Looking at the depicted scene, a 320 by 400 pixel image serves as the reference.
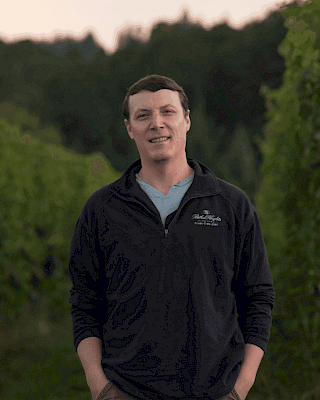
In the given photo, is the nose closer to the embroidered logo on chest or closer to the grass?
the embroidered logo on chest

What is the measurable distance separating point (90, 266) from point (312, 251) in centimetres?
366

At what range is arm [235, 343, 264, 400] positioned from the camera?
225 cm

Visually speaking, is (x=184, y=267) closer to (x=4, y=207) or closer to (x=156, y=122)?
(x=156, y=122)

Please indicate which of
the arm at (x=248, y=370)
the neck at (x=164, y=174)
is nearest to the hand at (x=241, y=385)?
the arm at (x=248, y=370)

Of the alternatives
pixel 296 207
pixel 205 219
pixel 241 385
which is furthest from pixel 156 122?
pixel 296 207

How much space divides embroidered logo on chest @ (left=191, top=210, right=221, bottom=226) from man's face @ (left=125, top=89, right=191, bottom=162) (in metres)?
0.36

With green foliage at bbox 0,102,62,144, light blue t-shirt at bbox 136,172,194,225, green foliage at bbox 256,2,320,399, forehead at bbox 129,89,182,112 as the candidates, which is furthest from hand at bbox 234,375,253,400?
green foliage at bbox 0,102,62,144

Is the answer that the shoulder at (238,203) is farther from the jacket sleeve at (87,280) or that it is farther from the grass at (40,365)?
the grass at (40,365)

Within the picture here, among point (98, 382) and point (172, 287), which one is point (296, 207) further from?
point (98, 382)

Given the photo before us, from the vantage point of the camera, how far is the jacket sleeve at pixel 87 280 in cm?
242

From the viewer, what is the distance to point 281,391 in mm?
5723

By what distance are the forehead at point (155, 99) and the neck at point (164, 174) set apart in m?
0.30

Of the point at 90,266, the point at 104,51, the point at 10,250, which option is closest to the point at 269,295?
the point at 90,266

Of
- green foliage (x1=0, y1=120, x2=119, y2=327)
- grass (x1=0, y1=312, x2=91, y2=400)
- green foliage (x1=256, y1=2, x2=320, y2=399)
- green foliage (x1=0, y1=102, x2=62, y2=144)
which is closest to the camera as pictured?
green foliage (x1=256, y1=2, x2=320, y2=399)
